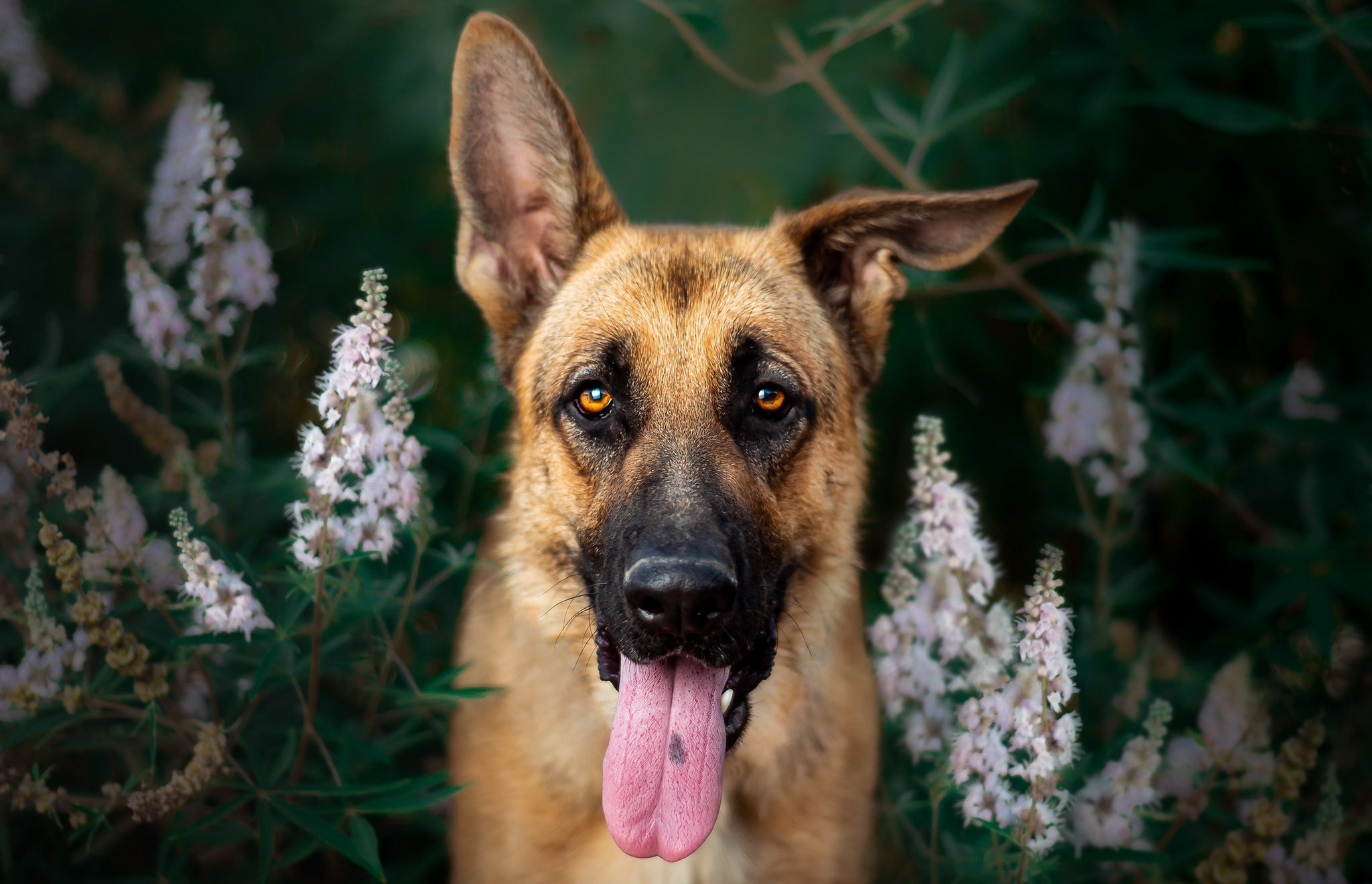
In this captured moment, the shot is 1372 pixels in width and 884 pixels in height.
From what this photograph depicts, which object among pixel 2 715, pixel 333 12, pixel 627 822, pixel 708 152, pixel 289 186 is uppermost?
pixel 333 12

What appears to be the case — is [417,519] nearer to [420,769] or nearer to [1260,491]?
[420,769]

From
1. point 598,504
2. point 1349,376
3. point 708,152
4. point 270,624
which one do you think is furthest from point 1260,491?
point 270,624

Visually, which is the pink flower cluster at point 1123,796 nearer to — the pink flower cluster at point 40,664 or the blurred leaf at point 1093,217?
the blurred leaf at point 1093,217

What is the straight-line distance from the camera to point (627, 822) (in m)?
2.32

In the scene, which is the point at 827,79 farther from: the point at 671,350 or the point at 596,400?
the point at 596,400

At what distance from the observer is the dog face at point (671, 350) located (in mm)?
2398

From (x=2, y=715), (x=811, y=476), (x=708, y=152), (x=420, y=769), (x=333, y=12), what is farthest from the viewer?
(x=333, y=12)

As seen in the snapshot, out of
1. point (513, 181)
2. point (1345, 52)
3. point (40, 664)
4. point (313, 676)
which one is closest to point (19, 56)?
point (513, 181)

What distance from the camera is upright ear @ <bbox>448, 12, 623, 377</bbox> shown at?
264 cm

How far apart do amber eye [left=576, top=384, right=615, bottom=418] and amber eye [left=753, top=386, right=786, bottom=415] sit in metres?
0.42

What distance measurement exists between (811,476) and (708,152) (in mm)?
1474

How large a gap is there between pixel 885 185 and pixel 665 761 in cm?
274

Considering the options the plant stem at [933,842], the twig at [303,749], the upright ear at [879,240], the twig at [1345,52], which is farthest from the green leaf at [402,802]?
the twig at [1345,52]

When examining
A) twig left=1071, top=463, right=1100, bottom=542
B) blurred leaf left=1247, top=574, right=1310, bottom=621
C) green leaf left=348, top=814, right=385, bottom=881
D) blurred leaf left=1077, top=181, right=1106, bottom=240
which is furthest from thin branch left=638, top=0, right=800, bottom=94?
green leaf left=348, top=814, right=385, bottom=881
